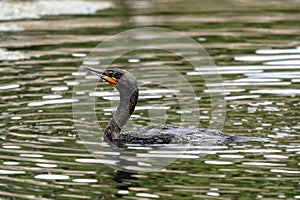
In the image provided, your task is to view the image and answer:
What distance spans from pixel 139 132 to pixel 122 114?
570mm

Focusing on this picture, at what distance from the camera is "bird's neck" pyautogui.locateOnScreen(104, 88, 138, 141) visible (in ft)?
38.2

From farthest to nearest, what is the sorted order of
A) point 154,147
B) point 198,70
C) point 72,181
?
1. point 198,70
2. point 154,147
3. point 72,181

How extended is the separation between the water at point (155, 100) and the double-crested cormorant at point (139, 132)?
1.17ft

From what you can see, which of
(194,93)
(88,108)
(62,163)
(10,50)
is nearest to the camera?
(62,163)

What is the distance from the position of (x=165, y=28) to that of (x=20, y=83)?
21.5 ft

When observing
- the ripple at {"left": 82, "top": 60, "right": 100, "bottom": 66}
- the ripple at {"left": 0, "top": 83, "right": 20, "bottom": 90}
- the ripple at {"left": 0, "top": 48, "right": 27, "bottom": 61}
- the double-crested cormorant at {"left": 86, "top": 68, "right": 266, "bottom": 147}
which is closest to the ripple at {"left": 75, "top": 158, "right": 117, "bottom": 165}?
the double-crested cormorant at {"left": 86, "top": 68, "right": 266, "bottom": 147}

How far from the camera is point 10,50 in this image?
18.2 metres

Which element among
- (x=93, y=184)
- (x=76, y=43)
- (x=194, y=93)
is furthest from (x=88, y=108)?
(x=76, y=43)

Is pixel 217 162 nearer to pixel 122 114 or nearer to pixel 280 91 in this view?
pixel 122 114

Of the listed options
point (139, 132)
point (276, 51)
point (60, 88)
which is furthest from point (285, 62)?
point (139, 132)

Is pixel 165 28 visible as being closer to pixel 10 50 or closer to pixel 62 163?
pixel 10 50

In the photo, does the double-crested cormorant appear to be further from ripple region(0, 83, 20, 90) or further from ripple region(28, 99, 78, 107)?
ripple region(0, 83, 20, 90)

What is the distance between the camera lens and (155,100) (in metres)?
13.8

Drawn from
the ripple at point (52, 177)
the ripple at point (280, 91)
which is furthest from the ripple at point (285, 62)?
the ripple at point (52, 177)
